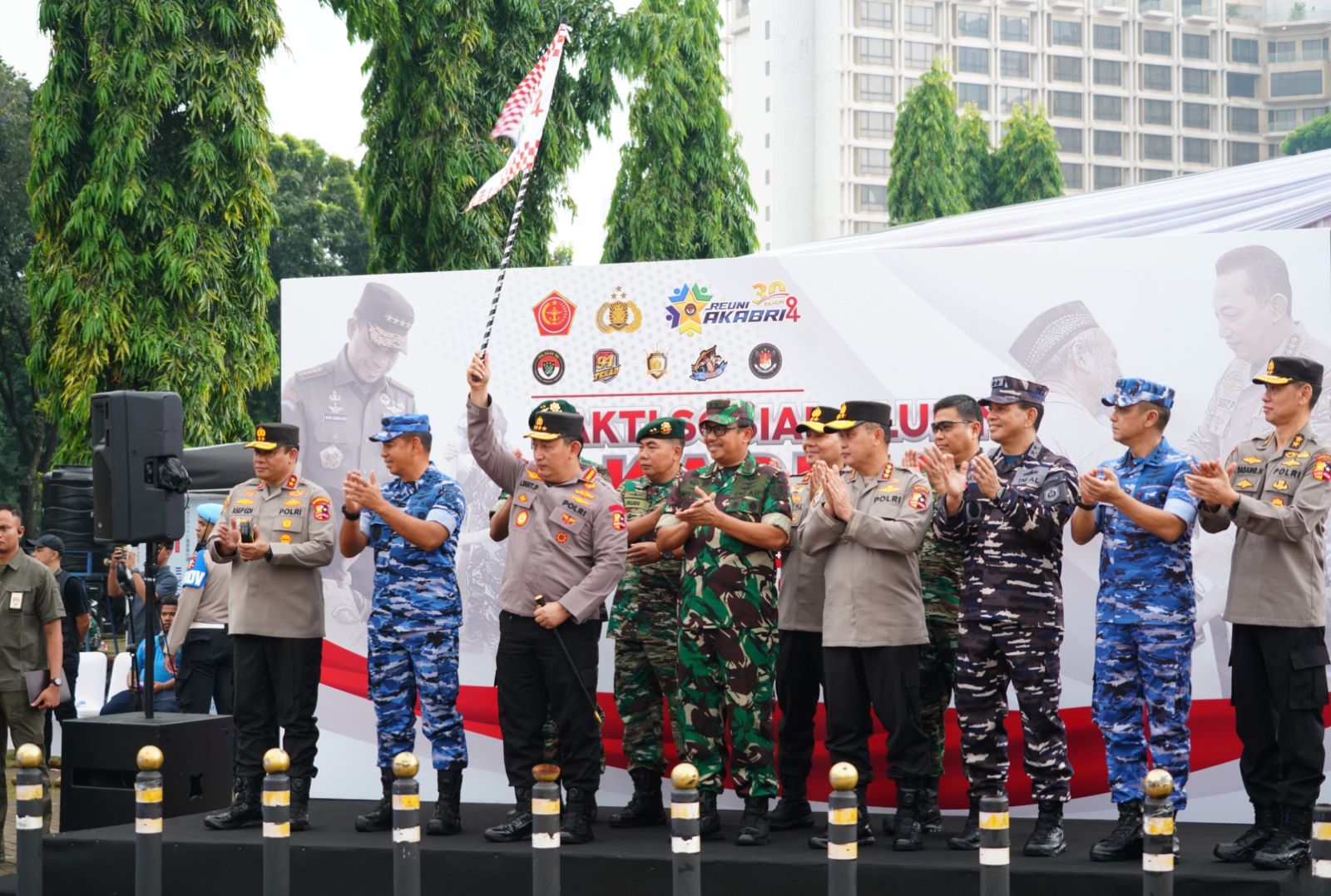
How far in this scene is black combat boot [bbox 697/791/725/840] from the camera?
20.6 feet

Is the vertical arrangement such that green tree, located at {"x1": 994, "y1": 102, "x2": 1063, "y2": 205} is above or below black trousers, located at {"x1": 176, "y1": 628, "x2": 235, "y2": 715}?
above

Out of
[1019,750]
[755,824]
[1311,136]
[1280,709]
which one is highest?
[1311,136]

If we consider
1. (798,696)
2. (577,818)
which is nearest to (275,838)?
(577,818)

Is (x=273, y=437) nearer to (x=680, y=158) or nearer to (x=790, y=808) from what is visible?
(x=790, y=808)

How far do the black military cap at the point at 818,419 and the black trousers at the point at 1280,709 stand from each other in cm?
187

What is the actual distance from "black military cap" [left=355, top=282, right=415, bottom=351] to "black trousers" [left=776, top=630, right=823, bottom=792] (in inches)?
111

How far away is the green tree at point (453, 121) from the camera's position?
19422mm

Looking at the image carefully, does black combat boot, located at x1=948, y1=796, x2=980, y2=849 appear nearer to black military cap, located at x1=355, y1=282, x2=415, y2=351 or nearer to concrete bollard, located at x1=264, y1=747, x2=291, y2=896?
concrete bollard, located at x1=264, y1=747, x2=291, y2=896

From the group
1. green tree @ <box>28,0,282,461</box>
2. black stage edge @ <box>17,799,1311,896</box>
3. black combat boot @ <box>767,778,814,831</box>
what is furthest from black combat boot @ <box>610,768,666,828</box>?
green tree @ <box>28,0,282,461</box>

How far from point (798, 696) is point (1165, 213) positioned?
308 centimetres

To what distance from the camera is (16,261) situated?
86.2ft

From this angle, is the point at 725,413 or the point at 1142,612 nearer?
the point at 1142,612

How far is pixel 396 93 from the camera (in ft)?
65.1

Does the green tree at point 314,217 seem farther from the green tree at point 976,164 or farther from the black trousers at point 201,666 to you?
the black trousers at point 201,666
